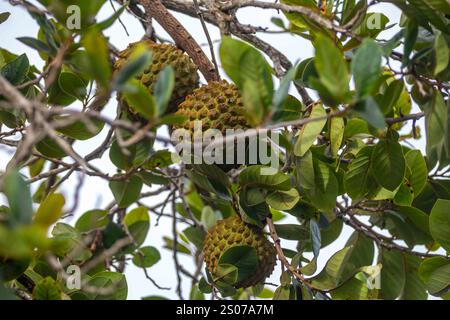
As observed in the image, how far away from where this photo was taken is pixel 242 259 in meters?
1.38

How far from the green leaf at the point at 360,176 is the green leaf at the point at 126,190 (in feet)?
1.61

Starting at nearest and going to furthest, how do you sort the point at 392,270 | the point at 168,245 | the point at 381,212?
the point at 381,212 < the point at 392,270 < the point at 168,245

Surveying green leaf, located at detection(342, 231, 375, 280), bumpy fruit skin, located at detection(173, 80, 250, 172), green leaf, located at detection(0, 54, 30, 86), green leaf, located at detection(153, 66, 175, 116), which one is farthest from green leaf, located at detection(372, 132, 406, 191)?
green leaf, located at detection(0, 54, 30, 86)

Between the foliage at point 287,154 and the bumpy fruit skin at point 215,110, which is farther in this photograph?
the bumpy fruit skin at point 215,110

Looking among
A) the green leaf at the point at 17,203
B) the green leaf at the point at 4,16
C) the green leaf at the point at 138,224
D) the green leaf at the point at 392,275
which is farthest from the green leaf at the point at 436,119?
the green leaf at the point at 4,16

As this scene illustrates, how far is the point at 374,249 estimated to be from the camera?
6.04ft

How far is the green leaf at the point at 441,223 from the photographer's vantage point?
1353 millimetres

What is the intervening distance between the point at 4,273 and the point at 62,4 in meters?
0.43

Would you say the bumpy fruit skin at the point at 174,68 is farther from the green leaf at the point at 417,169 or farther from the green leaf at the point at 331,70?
the green leaf at the point at 331,70

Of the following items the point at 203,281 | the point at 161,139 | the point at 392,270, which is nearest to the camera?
the point at 161,139

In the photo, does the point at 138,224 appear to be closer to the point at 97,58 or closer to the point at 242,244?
the point at 242,244

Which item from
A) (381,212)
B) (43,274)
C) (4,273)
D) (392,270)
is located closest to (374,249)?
(392,270)
